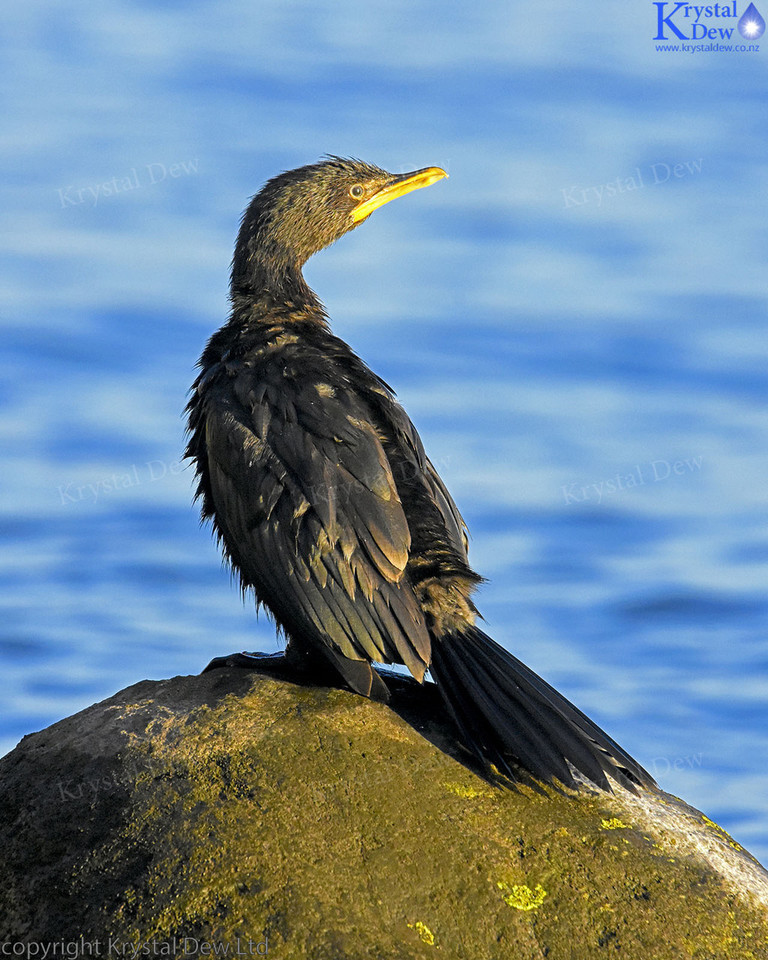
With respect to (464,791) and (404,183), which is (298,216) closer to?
(404,183)

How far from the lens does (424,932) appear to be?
11.8 ft

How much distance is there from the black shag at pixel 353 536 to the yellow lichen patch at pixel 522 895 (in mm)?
407

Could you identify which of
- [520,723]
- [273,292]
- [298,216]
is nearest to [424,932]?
[520,723]

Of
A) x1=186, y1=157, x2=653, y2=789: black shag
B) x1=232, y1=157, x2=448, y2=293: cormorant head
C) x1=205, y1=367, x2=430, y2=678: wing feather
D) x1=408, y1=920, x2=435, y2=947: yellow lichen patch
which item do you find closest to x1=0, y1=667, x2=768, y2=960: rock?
x1=408, y1=920, x2=435, y2=947: yellow lichen patch

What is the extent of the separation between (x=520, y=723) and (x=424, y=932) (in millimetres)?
802

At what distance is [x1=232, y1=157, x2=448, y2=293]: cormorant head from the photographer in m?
5.80

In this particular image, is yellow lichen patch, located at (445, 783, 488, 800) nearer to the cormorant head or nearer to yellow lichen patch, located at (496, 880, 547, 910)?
yellow lichen patch, located at (496, 880, 547, 910)

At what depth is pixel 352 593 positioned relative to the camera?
14.5 feet

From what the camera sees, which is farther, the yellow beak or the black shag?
the yellow beak

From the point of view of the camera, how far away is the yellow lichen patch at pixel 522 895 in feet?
12.2

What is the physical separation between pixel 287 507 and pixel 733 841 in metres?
1.89

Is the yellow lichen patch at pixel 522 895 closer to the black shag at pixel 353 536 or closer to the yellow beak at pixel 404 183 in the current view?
the black shag at pixel 353 536

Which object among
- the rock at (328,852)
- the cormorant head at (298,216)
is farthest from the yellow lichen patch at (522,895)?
the cormorant head at (298,216)

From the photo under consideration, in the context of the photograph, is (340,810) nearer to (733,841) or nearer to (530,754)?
(530,754)
